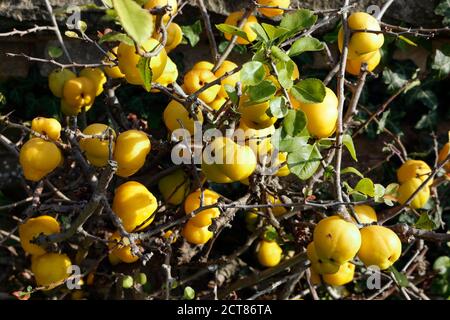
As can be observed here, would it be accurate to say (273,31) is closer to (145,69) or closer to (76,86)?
(145,69)

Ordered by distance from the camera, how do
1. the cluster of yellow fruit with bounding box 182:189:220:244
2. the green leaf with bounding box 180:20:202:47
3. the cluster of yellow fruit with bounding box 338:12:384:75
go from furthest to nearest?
the green leaf with bounding box 180:20:202:47 < the cluster of yellow fruit with bounding box 182:189:220:244 < the cluster of yellow fruit with bounding box 338:12:384:75

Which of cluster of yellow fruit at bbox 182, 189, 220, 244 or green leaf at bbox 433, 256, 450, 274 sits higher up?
cluster of yellow fruit at bbox 182, 189, 220, 244

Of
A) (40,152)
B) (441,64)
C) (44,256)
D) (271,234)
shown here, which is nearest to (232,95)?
(40,152)

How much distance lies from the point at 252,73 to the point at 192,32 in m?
0.74

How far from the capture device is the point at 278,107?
1151mm

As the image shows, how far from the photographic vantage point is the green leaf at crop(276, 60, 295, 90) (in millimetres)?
1149

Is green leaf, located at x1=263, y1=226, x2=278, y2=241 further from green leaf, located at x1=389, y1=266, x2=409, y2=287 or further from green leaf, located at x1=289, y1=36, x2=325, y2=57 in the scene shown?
green leaf, located at x1=289, y1=36, x2=325, y2=57

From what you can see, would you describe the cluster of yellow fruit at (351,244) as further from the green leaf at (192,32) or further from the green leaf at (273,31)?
the green leaf at (192,32)

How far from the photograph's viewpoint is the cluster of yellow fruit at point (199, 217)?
59.9 inches

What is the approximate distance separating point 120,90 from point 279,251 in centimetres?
76

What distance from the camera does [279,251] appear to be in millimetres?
1920

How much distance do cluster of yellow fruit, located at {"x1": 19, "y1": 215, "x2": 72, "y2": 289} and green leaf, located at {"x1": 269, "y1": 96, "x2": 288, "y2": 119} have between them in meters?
0.78

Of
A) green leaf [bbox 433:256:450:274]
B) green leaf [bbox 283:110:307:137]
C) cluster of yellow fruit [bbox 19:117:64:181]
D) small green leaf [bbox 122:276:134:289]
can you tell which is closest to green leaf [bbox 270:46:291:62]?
green leaf [bbox 283:110:307:137]
